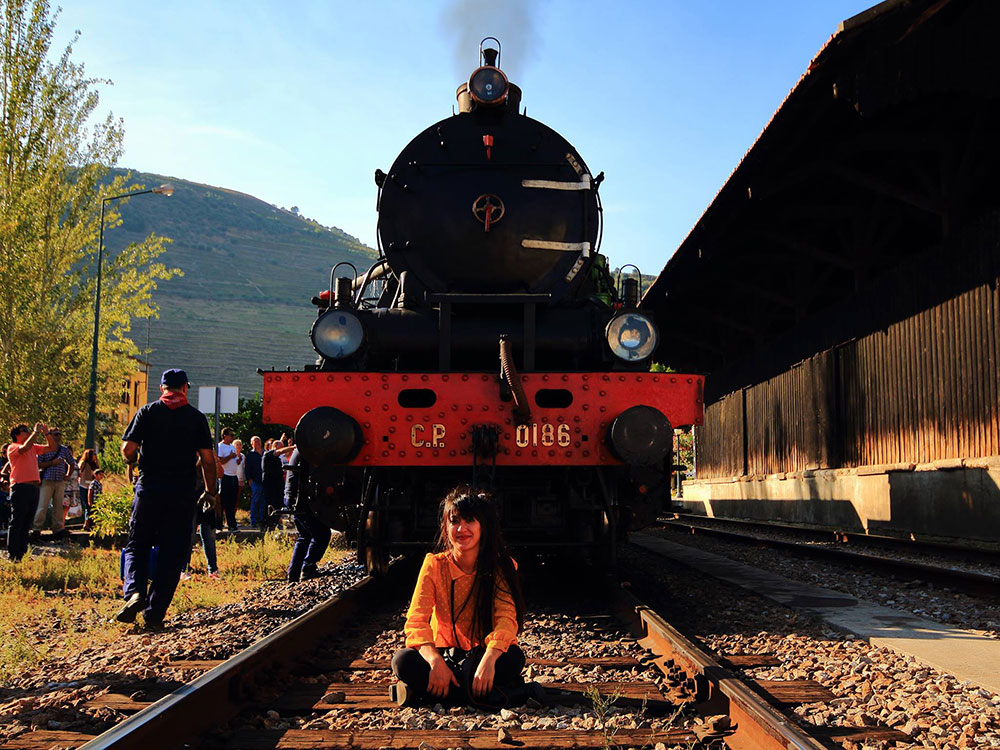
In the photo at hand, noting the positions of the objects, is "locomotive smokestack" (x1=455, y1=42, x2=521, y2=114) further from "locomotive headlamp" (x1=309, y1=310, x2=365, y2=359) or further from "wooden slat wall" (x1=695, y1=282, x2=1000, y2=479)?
"wooden slat wall" (x1=695, y1=282, x2=1000, y2=479)

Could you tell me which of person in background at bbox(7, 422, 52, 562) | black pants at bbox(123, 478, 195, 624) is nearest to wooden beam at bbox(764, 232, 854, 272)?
person in background at bbox(7, 422, 52, 562)

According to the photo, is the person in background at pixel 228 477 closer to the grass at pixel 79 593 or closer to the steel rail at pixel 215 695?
the grass at pixel 79 593

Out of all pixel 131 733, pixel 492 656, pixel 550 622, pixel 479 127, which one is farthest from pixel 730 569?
pixel 131 733

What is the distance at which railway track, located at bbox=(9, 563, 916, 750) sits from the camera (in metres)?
3.12

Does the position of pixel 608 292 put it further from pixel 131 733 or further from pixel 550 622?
pixel 131 733

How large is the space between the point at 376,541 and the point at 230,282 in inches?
5044

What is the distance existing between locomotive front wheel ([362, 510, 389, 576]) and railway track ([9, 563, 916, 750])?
117 cm

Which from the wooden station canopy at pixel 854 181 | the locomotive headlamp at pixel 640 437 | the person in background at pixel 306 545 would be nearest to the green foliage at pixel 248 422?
the wooden station canopy at pixel 854 181

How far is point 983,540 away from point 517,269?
6279 mm

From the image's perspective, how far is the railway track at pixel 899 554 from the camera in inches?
290

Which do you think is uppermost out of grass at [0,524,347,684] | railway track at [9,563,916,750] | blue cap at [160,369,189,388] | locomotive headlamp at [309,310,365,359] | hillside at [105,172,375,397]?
hillside at [105,172,375,397]

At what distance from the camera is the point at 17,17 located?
18.6 metres

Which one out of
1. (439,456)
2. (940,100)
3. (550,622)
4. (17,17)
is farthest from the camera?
(17,17)

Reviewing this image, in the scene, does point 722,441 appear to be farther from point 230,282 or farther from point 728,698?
point 230,282
